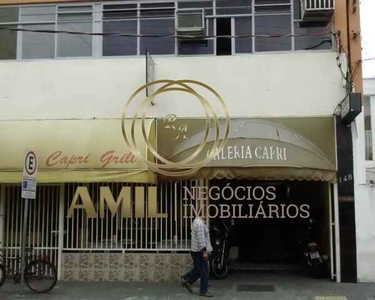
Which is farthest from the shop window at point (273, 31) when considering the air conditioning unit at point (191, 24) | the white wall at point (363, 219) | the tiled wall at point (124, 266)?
the tiled wall at point (124, 266)

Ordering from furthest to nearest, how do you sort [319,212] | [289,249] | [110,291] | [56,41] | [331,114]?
[289,249]
[319,212]
[56,41]
[331,114]
[110,291]

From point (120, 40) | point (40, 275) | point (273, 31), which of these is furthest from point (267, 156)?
point (40, 275)

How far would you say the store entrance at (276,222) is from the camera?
13.4 metres

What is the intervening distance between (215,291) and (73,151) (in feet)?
14.1

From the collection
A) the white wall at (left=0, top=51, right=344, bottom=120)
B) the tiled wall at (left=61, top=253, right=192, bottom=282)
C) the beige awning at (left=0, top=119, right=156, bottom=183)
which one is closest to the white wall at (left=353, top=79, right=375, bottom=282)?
the white wall at (left=0, top=51, right=344, bottom=120)

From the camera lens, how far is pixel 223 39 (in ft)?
41.3

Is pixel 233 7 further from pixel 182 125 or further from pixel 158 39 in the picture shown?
pixel 182 125

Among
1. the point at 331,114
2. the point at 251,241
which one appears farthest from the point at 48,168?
the point at 251,241

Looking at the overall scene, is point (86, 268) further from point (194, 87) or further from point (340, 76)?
point (340, 76)

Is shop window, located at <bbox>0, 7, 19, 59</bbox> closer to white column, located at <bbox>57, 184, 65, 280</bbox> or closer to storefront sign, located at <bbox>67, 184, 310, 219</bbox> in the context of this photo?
white column, located at <bbox>57, 184, 65, 280</bbox>

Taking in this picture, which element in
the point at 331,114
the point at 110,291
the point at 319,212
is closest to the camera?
the point at 110,291

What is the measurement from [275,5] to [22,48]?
621cm

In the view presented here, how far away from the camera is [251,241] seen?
16.6m

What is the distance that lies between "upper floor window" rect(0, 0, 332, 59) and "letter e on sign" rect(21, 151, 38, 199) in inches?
132
